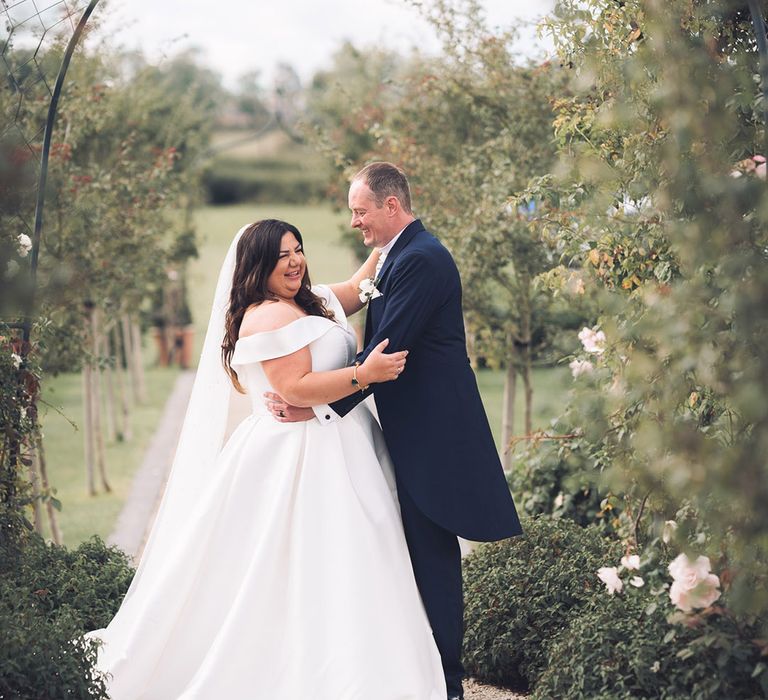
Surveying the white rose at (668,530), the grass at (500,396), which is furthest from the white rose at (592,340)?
the grass at (500,396)

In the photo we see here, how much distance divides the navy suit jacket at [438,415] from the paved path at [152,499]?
77 cm

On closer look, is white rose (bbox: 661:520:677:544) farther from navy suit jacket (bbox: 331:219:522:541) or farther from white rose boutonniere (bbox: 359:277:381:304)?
white rose boutonniere (bbox: 359:277:381:304)

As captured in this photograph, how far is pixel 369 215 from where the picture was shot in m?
4.29

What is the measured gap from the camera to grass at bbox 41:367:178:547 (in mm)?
8325

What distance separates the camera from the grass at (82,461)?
8325 mm

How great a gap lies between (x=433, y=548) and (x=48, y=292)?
1.74 metres

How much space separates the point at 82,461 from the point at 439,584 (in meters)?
7.77

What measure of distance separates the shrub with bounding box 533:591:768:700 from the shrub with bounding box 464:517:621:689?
0.28 meters

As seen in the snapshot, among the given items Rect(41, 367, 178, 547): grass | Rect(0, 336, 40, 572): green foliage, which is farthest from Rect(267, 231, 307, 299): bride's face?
Rect(41, 367, 178, 547): grass

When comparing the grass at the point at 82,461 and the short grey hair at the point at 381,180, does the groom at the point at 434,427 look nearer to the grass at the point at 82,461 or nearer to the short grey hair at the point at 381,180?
the short grey hair at the point at 381,180

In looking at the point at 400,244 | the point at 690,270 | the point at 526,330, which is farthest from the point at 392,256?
the point at 526,330

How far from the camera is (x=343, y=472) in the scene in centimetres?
420

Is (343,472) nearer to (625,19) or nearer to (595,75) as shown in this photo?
(595,75)

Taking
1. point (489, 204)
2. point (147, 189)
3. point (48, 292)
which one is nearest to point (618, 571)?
point (48, 292)
